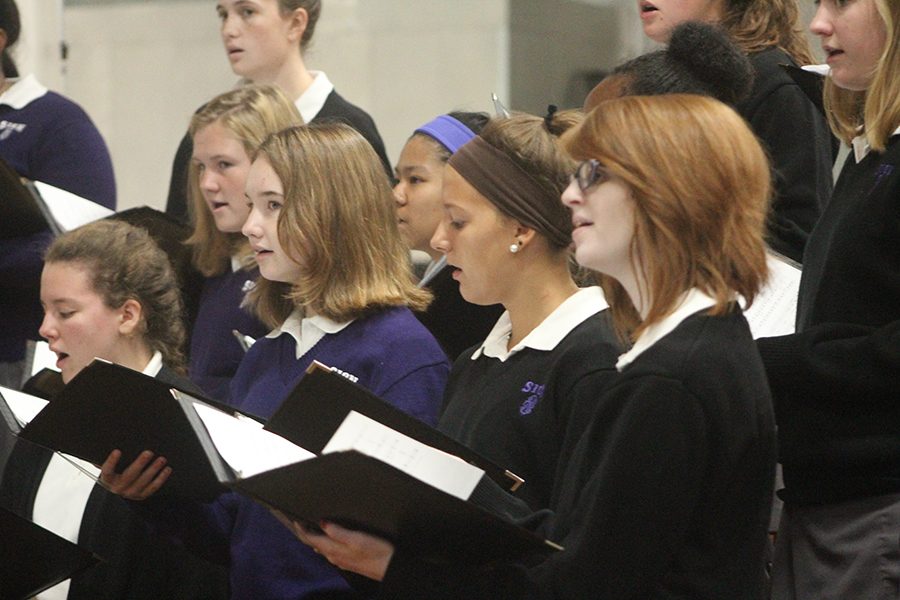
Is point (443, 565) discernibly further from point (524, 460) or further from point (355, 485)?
point (524, 460)

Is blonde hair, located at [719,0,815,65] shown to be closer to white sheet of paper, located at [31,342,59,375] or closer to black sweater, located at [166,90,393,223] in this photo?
black sweater, located at [166,90,393,223]

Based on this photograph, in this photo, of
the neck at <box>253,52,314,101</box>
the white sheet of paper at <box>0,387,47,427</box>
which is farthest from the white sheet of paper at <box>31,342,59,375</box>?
the neck at <box>253,52,314,101</box>

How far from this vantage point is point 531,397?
2301mm

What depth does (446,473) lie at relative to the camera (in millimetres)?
1908

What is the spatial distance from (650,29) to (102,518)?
149 cm

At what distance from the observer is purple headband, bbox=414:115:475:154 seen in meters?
3.25

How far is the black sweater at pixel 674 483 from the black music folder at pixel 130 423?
57 cm

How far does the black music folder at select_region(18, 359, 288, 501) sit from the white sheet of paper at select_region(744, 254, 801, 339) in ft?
2.68

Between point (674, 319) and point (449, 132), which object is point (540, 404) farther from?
point (449, 132)

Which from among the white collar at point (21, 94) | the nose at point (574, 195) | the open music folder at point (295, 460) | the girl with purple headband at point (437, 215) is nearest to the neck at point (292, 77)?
the white collar at point (21, 94)

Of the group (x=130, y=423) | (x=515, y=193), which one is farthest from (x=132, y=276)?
(x=515, y=193)

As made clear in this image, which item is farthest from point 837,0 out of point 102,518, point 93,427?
point 102,518

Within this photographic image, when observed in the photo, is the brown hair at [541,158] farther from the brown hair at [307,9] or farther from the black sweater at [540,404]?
the brown hair at [307,9]

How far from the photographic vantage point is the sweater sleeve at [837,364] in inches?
82.0
